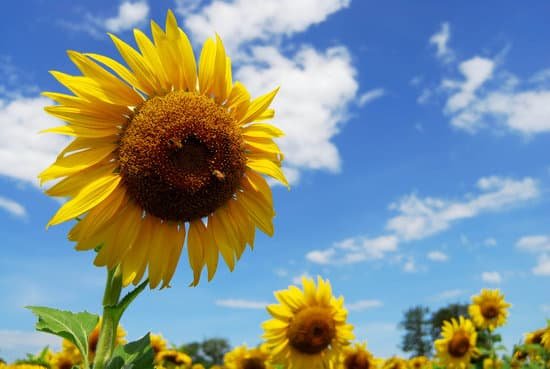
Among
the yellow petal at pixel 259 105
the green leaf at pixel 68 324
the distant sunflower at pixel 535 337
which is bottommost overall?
the green leaf at pixel 68 324

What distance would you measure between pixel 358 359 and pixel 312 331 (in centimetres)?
197

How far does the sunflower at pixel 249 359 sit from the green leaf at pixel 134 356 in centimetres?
821

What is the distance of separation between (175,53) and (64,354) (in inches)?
347

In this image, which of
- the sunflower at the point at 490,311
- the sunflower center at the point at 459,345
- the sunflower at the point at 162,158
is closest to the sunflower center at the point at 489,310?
the sunflower at the point at 490,311

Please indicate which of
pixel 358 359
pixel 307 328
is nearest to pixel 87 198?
pixel 307 328

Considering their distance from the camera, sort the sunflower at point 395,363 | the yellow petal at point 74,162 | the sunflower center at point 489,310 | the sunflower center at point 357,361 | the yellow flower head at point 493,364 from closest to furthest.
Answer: the yellow petal at point 74,162 < the sunflower center at point 357,361 < the sunflower at point 395,363 < the yellow flower head at point 493,364 < the sunflower center at point 489,310

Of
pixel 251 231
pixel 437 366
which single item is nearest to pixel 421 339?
pixel 437 366

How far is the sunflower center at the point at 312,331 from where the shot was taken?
9.62 m

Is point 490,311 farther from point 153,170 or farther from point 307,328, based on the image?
point 153,170

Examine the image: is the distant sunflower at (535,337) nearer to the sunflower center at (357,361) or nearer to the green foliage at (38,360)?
the sunflower center at (357,361)

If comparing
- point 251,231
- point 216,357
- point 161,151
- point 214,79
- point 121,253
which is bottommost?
point 121,253

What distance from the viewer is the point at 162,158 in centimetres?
388

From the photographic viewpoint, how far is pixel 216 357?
87562 mm

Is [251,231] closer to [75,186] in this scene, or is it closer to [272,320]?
[75,186]
